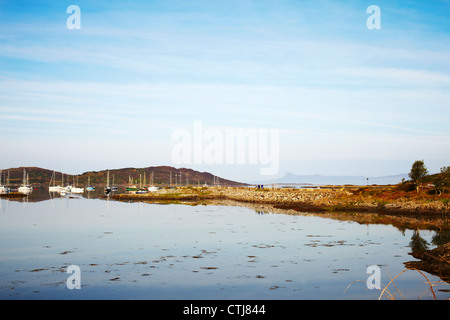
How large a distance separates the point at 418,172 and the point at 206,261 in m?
51.2

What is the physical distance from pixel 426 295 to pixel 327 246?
12.9 metres

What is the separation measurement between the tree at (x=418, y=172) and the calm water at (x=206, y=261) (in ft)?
90.5

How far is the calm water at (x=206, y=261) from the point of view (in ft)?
55.8

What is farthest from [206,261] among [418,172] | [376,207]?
[418,172]

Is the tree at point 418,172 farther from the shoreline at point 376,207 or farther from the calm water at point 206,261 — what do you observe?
the calm water at point 206,261

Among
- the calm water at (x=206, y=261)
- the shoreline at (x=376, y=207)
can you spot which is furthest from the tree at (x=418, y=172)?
the calm water at (x=206, y=261)

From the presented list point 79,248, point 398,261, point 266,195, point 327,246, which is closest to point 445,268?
point 398,261

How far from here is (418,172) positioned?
206ft

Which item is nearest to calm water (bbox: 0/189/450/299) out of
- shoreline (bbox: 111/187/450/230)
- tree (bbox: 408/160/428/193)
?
shoreline (bbox: 111/187/450/230)

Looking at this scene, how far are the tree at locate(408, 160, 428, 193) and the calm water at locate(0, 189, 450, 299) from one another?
27.6 meters

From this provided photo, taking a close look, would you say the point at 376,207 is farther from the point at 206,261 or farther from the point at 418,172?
the point at 206,261

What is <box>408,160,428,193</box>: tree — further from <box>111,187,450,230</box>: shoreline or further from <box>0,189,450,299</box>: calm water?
<box>0,189,450,299</box>: calm water

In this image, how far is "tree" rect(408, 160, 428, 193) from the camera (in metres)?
63.0
